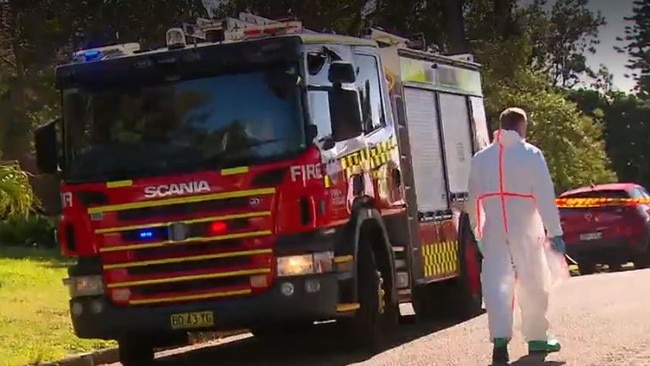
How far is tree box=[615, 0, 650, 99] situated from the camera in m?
70.4

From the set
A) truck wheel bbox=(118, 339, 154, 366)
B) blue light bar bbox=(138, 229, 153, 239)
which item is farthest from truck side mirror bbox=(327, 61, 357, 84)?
truck wheel bbox=(118, 339, 154, 366)

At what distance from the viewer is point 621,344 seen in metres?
10.8

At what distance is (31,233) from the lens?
28125 millimetres

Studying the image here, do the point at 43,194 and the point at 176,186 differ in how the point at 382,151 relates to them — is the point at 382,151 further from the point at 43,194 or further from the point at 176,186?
the point at 43,194

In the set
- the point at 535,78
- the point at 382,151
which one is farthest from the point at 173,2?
the point at 382,151

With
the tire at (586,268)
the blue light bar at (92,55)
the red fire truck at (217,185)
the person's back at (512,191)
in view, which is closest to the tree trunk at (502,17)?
the tire at (586,268)

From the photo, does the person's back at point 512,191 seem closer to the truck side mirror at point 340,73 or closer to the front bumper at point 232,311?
the front bumper at point 232,311

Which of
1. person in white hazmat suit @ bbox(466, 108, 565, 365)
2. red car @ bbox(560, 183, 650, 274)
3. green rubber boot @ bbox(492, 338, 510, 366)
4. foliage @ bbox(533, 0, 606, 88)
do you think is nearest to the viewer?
green rubber boot @ bbox(492, 338, 510, 366)

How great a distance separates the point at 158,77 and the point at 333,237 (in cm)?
202

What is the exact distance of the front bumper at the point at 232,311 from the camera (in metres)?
10.5

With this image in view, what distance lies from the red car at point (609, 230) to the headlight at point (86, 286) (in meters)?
14.5

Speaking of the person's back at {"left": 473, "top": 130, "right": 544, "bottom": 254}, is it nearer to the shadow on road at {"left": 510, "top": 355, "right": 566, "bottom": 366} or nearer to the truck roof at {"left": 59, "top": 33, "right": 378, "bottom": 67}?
the shadow on road at {"left": 510, "top": 355, "right": 566, "bottom": 366}

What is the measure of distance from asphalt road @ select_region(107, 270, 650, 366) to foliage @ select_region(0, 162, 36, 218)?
5226 mm

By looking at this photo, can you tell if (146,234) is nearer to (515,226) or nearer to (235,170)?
(235,170)
